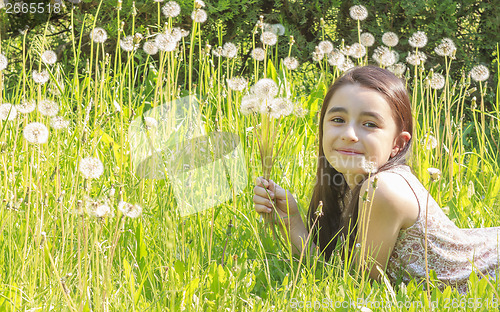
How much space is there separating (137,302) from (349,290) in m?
0.55

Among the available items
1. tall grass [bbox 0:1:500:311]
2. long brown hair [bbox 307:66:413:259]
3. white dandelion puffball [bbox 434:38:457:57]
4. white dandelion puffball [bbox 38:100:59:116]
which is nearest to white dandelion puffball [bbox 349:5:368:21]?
white dandelion puffball [bbox 434:38:457:57]

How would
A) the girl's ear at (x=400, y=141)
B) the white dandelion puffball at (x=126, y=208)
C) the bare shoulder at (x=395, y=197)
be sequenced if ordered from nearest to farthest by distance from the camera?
the white dandelion puffball at (x=126, y=208) < the bare shoulder at (x=395, y=197) < the girl's ear at (x=400, y=141)

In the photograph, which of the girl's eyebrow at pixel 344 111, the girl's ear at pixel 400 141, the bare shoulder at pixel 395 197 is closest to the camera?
the bare shoulder at pixel 395 197

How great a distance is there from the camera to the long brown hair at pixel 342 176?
1.84 m

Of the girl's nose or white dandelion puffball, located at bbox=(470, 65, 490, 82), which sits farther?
white dandelion puffball, located at bbox=(470, 65, 490, 82)

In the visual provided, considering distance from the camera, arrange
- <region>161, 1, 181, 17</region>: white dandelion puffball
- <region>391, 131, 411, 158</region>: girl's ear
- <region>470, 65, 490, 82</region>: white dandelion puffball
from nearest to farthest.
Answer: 1. <region>391, 131, 411, 158</region>: girl's ear
2. <region>161, 1, 181, 17</region>: white dandelion puffball
3. <region>470, 65, 490, 82</region>: white dandelion puffball

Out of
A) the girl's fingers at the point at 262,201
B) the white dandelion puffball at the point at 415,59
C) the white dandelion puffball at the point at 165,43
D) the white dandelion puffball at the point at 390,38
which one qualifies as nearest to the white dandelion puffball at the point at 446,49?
the white dandelion puffball at the point at 415,59

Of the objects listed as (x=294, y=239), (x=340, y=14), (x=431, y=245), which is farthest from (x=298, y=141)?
(x=340, y=14)

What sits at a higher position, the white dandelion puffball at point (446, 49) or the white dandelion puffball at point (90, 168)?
the white dandelion puffball at point (446, 49)

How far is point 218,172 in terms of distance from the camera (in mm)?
2229

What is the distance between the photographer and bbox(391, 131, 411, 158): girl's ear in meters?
1.92

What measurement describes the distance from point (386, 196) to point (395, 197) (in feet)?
0.12

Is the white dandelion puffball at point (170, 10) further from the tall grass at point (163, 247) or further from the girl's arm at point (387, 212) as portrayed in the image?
the girl's arm at point (387, 212)

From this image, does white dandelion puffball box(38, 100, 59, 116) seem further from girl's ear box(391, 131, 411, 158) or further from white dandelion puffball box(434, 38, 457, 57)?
white dandelion puffball box(434, 38, 457, 57)
